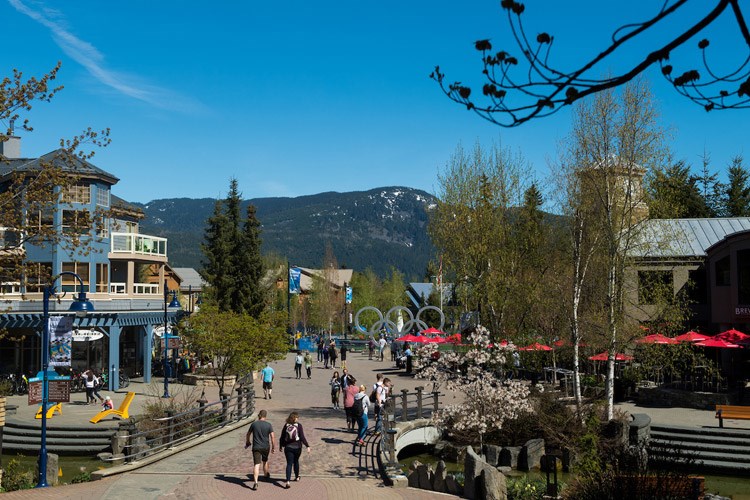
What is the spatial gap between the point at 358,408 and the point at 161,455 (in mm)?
5546

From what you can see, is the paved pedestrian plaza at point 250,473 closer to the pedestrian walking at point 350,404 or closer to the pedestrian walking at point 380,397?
the pedestrian walking at point 350,404

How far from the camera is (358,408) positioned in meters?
21.8

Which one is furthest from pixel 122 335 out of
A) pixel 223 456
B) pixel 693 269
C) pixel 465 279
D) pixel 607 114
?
pixel 693 269

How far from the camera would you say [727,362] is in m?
37.0

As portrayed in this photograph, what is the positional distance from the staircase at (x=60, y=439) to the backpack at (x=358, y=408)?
7377 mm

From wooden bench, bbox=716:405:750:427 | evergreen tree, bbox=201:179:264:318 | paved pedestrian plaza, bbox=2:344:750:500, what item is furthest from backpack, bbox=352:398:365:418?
evergreen tree, bbox=201:179:264:318

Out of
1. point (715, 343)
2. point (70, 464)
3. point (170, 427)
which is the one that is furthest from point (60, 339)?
point (715, 343)

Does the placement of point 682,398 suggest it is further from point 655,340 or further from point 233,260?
point 233,260

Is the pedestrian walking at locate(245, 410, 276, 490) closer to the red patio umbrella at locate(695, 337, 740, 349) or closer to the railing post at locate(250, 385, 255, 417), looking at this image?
the railing post at locate(250, 385, 255, 417)

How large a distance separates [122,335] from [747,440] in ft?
103

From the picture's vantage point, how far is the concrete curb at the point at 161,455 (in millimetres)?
17181

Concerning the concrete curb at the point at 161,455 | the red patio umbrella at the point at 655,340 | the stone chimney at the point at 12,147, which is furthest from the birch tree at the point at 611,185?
the stone chimney at the point at 12,147

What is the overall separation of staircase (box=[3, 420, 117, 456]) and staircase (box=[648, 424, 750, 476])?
53.8 ft

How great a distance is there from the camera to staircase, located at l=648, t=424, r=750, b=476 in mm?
21344
